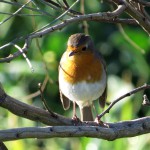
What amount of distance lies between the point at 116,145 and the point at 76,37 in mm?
916

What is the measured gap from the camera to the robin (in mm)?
4188

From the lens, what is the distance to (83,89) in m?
4.20

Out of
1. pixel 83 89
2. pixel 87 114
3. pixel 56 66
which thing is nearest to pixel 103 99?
pixel 87 114

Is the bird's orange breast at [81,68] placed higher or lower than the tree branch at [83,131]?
lower

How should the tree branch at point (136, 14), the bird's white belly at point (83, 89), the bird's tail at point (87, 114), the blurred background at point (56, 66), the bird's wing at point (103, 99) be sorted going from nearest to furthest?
the tree branch at point (136, 14) → the bird's white belly at point (83, 89) → the bird's wing at point (103, 99) → the bird's tail at point (87, 114) → the blurred background at point (56, 66)

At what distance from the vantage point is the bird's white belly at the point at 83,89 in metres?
4.18

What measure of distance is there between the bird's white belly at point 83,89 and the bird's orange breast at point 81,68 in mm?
31

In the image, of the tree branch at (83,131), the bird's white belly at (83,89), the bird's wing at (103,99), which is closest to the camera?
the tree branch at (83,131)

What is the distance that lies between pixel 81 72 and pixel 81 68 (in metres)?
0.03

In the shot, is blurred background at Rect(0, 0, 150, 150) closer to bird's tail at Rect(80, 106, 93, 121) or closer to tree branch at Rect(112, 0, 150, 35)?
bird's tail at Rect(80, 106, 93, 121)

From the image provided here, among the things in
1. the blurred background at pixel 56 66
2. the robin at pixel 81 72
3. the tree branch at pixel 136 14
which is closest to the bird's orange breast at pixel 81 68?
the robin at pixel 81 72

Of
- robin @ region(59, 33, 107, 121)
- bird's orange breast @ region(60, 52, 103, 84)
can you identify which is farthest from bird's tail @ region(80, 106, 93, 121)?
bird's orange breast @ region(60, 52, 103, 84)

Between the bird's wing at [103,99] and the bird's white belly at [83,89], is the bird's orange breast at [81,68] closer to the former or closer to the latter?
the bird's white belly at [83,89]

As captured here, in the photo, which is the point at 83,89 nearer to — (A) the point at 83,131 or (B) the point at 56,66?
(A) the point at 83,131
